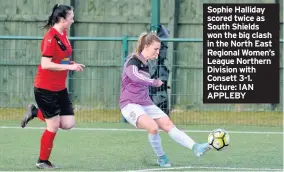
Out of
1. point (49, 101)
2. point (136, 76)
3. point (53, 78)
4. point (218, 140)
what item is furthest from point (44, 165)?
point (218, 140)

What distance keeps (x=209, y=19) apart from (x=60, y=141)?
632cm

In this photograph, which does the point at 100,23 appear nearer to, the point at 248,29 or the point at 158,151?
the point at 248,29

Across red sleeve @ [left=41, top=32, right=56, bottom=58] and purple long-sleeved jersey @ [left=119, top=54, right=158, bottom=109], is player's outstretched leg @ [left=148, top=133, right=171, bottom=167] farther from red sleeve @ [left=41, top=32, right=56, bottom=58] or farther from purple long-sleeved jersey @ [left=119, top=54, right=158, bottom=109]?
red sleeve @ [left=41, top=32, right=56, bottom=58]

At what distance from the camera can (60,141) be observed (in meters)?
13.0

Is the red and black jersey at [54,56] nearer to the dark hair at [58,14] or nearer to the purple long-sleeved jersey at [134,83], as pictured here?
the dark hair at [58,14]

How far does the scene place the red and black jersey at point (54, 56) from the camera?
9.70 metres

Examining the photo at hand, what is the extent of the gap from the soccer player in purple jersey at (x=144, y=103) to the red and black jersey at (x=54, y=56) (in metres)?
0.71

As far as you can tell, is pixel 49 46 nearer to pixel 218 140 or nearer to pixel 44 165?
pixel 44 165

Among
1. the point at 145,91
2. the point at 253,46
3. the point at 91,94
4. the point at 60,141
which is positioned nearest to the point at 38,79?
the point at 145,91

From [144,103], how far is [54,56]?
1127 millimetres

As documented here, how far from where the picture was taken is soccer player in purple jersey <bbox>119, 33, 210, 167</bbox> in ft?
32.8

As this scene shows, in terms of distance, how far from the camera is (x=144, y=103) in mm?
10188

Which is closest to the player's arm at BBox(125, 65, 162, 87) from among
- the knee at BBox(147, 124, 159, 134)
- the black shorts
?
the knee at BBox(147, 124, 159, 134)

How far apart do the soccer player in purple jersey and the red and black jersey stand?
0.71m
